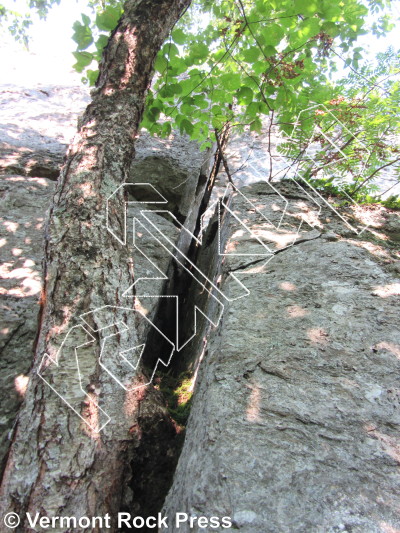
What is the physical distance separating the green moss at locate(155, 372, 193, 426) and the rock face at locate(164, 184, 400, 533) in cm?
35

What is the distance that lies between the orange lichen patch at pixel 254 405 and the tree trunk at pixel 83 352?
1.54 ft

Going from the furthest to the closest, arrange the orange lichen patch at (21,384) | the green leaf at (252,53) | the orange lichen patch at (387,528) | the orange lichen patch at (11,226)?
the orange lichen patch at (11,226) < the green leaf at (252,53) < the orange lichen patch at (21,384) < the orange lichen patch at (387,528)

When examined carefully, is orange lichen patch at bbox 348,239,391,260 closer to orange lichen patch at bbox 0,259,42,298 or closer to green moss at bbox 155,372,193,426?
green moss at bbox 155,372,193,426

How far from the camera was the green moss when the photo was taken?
197 cm

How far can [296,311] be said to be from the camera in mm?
1844

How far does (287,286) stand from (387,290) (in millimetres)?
551

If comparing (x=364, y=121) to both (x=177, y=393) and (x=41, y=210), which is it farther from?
(x=41, y=210)

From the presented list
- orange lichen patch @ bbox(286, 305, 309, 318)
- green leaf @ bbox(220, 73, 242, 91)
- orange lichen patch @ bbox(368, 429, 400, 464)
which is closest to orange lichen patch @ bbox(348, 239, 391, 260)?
orange lichen patch @ bbox(286, 305, 309, 318)

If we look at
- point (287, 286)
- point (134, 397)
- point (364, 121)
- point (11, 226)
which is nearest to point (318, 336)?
point (287, 286)

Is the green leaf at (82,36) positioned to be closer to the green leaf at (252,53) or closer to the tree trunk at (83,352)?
the tree trunk at (83,352)

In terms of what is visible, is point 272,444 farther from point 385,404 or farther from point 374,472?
point 385,404

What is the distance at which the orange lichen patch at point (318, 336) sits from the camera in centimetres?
163

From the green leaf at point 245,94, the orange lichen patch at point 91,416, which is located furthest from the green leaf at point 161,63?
the orange lichen patch at point 91,416

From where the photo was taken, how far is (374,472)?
114cm
